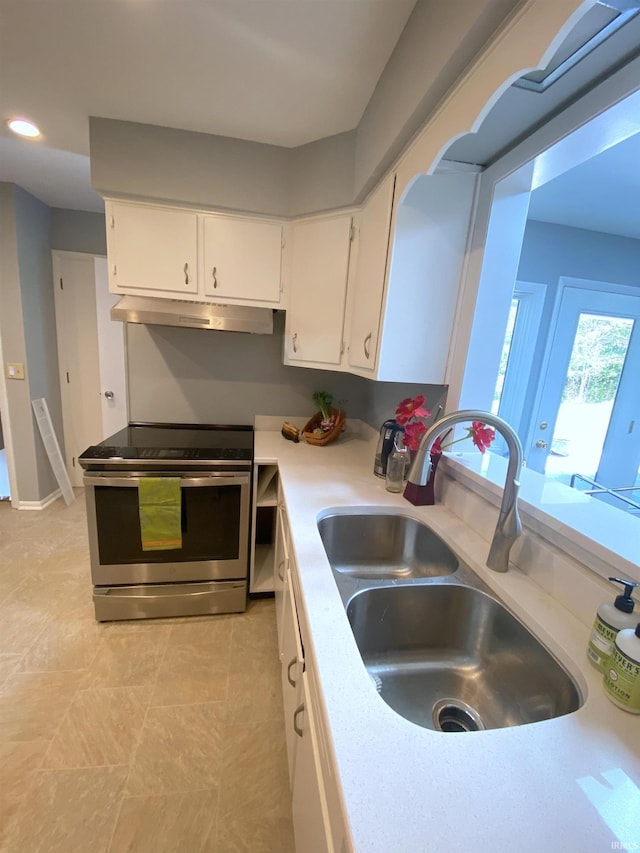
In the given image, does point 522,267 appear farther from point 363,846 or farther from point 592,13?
point 363,846

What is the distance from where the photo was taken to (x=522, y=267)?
2.33 metres

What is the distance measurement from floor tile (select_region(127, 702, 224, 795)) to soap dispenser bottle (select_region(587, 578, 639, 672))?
134cm

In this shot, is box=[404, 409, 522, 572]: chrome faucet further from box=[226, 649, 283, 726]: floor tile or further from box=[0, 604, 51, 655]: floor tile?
box=[0, 604, 51, 655]: floor tile

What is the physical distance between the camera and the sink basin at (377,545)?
1.29 metres

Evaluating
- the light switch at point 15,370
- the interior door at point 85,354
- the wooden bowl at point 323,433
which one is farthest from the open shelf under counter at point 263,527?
the light switch at point 15,370

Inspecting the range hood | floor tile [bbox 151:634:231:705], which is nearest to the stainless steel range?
floor tile [bbox 151:634:231:705]

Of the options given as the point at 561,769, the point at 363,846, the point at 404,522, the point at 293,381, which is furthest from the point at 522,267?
the point at 363,846

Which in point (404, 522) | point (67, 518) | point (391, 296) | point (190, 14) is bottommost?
point (67, 518)

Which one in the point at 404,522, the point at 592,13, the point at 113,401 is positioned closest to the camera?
the point at 592,13

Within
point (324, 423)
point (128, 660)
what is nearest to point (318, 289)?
point (324, 423)

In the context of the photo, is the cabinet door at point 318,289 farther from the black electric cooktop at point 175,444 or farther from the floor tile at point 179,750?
the floor tile at point 179,750

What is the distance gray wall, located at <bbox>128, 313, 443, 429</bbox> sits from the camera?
2359mm

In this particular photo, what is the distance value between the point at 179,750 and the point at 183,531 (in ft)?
2.87

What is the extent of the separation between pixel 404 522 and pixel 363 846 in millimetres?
975
